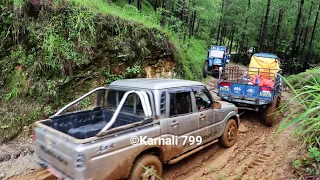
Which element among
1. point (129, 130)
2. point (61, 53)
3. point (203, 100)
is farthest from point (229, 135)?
point (61, 53)

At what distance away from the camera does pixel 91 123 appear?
402 cm

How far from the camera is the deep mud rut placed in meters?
4.02

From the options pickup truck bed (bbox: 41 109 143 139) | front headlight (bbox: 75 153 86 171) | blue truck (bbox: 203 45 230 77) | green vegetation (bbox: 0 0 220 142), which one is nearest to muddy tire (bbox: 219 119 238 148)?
pickup truck bed (bbox: 41 109 143 139)

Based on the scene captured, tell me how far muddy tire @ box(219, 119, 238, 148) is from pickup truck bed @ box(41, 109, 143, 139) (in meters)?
2.41

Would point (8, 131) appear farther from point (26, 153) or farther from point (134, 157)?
point (134, 157)

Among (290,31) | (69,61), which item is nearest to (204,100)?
(69,61)

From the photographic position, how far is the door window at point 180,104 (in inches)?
152

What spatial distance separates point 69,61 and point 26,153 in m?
2.56

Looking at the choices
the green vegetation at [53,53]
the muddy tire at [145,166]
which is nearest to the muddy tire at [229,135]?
the muddy tire at [145,166]

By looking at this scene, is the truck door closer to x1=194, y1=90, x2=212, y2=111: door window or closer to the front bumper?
x1=194, y1=90, x2=212, y2=111: door window

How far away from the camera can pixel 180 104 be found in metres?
4.03

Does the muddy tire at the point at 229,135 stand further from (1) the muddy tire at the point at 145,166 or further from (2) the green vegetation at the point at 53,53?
(2) the green vegetation at the point at 53,53

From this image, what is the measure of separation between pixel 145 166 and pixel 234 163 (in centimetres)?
216

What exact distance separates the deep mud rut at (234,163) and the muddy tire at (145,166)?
0.67 meters
